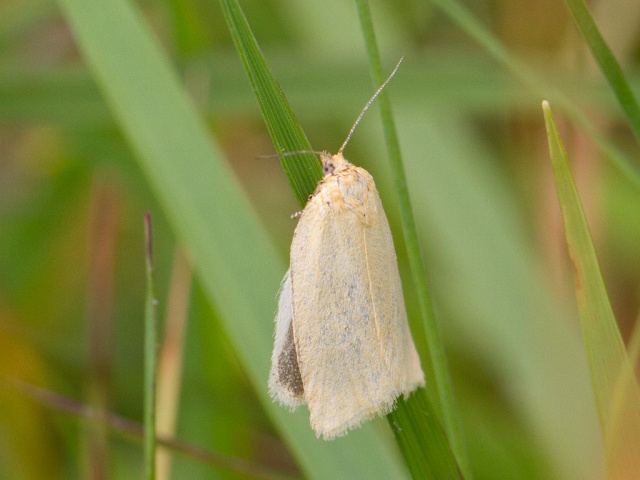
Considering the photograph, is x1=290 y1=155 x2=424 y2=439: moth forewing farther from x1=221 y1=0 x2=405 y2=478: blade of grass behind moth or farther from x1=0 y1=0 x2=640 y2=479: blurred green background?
x1=0 y1=0 x2=640 y2=479: blurred green background

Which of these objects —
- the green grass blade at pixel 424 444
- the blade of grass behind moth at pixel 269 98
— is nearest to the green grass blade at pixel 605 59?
the blade of grass behind moth at pixel 269 98

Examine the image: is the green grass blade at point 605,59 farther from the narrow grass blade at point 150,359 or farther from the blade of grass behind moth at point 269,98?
the narrow grass blade at point 150,359

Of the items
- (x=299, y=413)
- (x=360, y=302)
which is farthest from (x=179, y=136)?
(x=299, y=413)

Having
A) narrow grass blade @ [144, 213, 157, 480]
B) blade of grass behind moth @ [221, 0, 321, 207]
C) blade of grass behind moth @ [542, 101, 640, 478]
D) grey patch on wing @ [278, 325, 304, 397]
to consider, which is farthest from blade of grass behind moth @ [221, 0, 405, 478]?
blade of grass behind moth @ [542, 101, 640, 478]

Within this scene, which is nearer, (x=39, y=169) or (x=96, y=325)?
(x=96, y=325)

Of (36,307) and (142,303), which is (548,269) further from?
(36,307)

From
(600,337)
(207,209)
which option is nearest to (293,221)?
(207,209)
